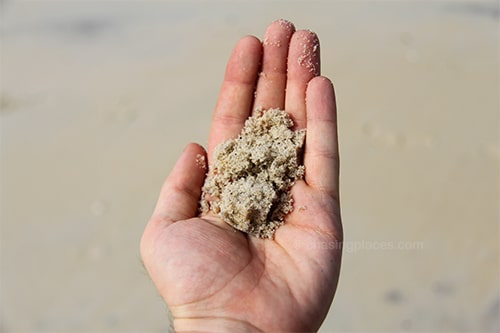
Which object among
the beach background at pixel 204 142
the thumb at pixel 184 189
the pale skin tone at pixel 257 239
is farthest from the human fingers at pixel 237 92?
the beach background at pixel 204 142

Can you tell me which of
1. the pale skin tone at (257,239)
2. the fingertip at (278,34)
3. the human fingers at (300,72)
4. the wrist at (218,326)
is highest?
the fingertip at (278,34)

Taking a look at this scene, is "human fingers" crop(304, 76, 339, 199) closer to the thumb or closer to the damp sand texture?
the damp sand texture

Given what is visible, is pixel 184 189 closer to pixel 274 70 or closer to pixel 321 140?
pixel 321 140

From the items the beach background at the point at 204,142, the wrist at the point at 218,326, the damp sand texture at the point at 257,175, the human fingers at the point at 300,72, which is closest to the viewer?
the wrist at the point at 218,326

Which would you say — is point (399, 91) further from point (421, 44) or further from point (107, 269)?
point (107, 269)

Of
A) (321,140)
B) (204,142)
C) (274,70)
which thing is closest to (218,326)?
(321,140)

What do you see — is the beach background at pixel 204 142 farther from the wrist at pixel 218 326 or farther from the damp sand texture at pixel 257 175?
the wrist at pixel 218 326

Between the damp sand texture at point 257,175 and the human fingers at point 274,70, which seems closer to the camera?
the damp sand texture at point 257,175
